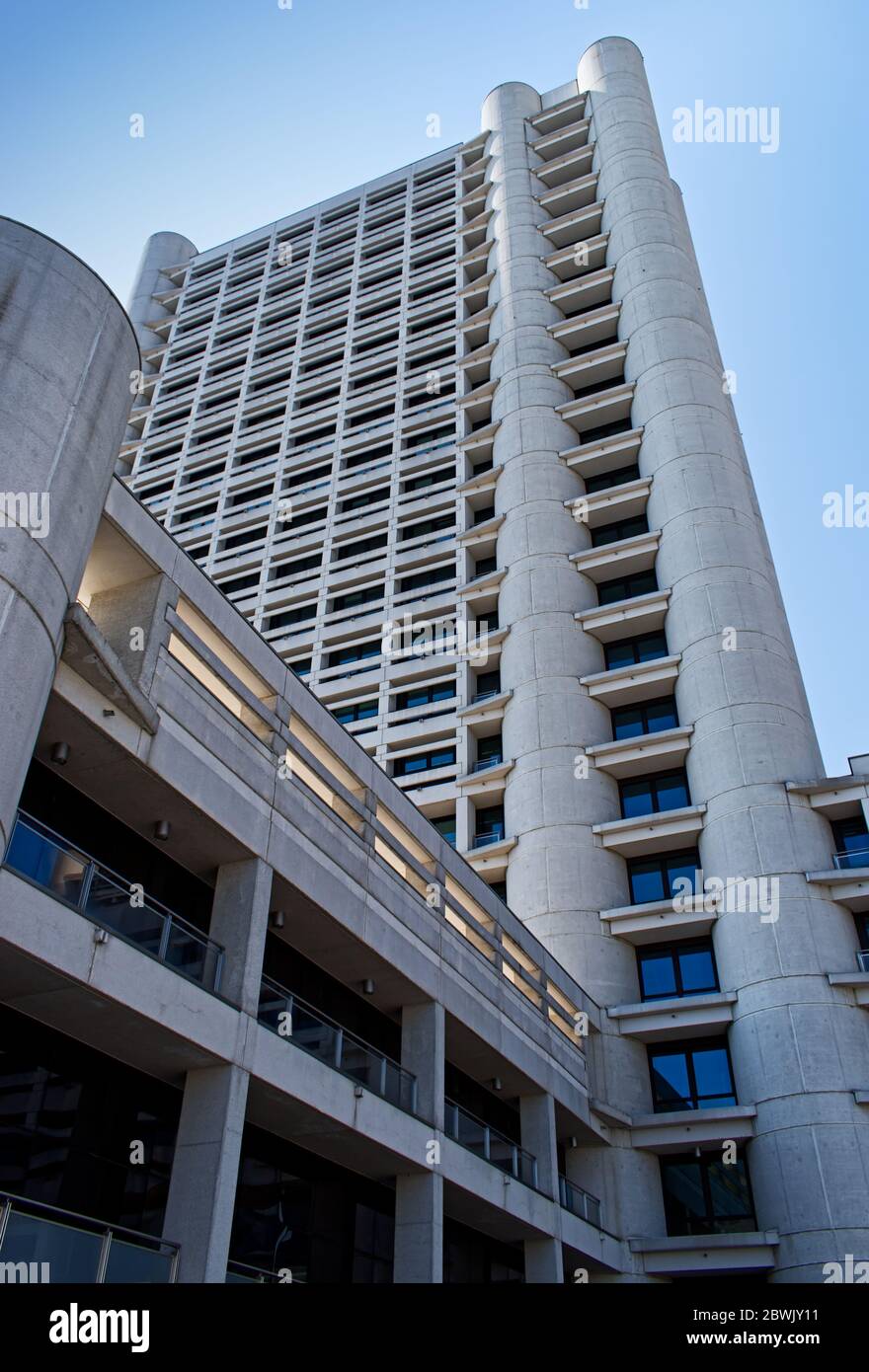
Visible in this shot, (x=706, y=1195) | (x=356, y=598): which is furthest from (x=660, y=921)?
(x=356, y=598)

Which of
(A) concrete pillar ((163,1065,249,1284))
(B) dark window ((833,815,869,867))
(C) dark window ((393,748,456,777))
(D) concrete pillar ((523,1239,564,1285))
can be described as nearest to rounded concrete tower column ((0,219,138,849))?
(A) concrete pillar ((163,1065,249,1284))

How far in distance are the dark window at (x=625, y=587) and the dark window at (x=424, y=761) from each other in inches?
320

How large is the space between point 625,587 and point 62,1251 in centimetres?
3451

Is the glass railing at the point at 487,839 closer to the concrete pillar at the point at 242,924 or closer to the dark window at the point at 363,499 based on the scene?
the dark window at the point at 363,499

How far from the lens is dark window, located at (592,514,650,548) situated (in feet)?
142

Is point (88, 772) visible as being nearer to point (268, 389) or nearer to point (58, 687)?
point (58, 687)

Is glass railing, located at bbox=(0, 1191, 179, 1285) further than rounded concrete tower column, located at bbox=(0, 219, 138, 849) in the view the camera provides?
No

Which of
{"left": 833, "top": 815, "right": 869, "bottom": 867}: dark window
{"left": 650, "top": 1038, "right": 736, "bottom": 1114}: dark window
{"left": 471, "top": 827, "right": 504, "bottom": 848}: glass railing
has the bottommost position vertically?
{"left": 650, "top": 1038, "right": 736, "bottom": 1114}: dark window

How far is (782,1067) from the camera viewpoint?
27812 millimetres

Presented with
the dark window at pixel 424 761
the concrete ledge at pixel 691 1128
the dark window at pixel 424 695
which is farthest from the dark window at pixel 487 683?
the concrete ledge at pixel 691 1128

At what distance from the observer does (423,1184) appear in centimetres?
1978

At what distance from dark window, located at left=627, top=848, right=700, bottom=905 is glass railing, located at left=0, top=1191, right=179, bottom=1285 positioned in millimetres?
23970

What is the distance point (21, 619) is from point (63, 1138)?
6.74 metres

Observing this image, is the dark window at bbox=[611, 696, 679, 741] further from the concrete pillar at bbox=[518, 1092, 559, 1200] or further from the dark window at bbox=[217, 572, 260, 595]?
the dark window at bbox=[217, 572, 260, 595]
